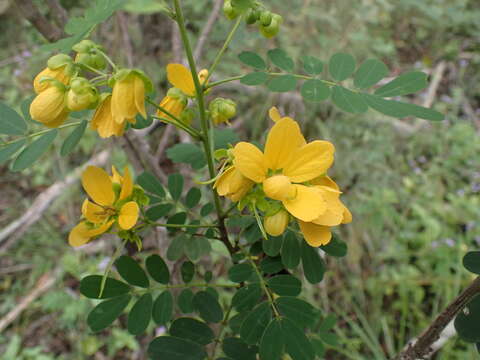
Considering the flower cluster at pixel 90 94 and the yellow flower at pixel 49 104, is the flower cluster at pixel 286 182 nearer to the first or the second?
the flower cluster at pixel 90 94

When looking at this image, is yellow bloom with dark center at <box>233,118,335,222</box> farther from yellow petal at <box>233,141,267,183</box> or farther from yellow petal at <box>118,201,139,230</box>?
yellow petal at <box>118,201,139,230</box>

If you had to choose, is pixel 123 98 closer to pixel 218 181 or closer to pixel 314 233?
pixel 218 181

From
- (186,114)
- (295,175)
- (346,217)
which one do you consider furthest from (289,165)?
(186,114)

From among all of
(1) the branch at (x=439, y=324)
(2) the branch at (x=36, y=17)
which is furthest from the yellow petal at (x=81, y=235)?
(2) the branch at (x=36, y=17)

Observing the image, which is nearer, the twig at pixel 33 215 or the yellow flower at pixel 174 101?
the yellow flower at pixel 174 101

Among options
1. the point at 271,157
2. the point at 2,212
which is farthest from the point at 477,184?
the point at 2,212

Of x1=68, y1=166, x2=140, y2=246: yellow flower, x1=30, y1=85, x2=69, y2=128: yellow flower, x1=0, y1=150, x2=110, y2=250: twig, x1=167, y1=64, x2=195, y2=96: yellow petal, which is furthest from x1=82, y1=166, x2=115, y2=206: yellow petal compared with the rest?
x1=0, y1=150, x2=110, y2=250: twig
